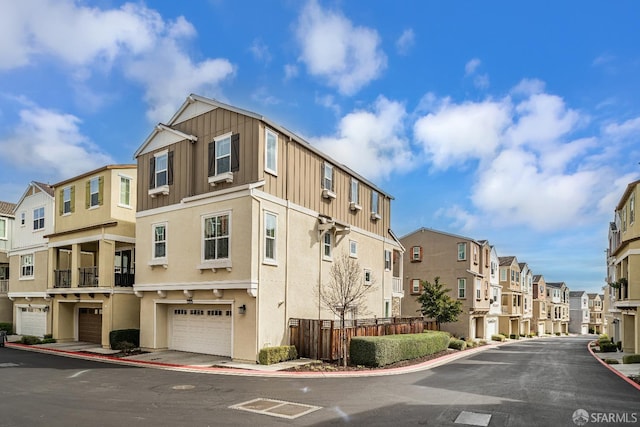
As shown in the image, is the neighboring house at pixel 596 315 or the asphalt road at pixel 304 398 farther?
the neighboring house at pixel 596 315

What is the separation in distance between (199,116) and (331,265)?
9605 millimetres

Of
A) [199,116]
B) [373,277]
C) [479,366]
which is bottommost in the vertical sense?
[479,366]

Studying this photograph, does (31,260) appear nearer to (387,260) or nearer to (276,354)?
(276,354)

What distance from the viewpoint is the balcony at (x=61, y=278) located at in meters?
27.7

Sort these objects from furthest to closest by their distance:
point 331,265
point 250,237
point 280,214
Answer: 1. point 331,265
2. point 280,214
3. point 250,237

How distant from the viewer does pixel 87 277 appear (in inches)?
1039

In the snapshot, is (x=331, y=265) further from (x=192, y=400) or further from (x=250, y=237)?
(x=192, y=400)


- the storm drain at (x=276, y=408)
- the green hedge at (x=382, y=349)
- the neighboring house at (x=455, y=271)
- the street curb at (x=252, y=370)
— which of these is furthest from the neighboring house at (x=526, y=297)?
the storm drain at (x=276, y=408)

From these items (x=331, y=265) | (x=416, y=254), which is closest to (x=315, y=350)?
(x=331, y=265)

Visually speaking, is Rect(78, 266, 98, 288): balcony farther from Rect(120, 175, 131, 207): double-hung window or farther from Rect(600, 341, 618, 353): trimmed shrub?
Rect(600, 341, 618, 353): trimmed shrub

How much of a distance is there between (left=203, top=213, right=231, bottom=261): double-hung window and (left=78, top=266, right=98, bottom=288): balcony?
9.19 metres

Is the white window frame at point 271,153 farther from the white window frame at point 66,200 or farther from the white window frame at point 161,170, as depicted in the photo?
the white window frame at point 66,200

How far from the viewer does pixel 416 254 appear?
159 feet

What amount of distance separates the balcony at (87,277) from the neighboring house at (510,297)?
45510 millimetres
